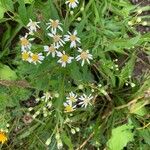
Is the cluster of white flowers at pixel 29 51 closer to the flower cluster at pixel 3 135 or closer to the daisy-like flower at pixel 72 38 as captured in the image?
the daisy-like flower at pixel 72 38

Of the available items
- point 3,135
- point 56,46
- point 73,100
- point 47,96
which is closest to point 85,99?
point 73,100

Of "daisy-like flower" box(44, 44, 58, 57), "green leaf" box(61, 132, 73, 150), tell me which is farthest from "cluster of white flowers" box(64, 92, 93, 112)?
"daisy-like flower" box(44, 44, 58, 57)

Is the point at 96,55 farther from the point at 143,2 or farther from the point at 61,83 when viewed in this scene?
the point at 143,2

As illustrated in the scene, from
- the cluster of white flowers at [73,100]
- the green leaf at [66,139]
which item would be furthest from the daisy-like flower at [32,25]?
the green leaf at [66,139]

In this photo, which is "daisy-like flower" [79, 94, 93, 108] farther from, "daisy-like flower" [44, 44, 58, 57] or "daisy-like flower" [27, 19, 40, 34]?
"daisy-like flower" [27, 19, 40, 34]

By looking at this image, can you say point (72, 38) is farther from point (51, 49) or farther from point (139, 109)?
point (139, 109)

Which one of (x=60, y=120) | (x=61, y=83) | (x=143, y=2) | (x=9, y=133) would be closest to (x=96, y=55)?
(x=61, y=83)
